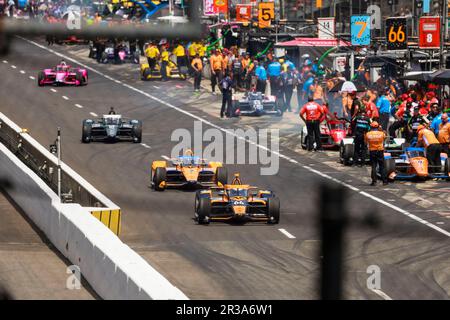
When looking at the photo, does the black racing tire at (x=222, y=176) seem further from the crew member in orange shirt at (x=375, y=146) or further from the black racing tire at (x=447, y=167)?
the black racing tire at (x=447, y=167)

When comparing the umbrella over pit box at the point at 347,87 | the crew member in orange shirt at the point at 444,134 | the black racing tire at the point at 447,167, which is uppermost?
the umbrella over pit box at the point at 347,87

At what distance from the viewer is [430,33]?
32.0 m

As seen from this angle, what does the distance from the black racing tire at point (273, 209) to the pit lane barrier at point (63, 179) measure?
3.03 metres

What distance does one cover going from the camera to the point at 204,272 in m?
15.9

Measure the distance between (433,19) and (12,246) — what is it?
1814 centimetres

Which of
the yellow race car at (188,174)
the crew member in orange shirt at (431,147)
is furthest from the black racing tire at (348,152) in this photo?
the yellow race car at (188,174)

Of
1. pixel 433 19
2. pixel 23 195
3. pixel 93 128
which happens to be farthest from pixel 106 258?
pixel 433 19

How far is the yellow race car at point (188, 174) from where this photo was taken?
24125 mm

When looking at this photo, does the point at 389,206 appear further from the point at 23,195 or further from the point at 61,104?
the point at 61,104

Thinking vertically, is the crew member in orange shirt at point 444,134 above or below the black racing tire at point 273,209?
above

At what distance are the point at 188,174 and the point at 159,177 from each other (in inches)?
27.2

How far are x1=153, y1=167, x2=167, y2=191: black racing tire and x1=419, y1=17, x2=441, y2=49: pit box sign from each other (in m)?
11.1

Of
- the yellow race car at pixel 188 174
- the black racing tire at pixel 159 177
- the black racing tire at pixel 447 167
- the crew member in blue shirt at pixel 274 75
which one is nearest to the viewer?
the black racing tire at pixel 159 177

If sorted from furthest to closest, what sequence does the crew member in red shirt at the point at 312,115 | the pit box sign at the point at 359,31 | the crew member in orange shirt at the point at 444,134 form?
1. the pit box sign at the point at 359,31
2. the crew member in red shirt at the point at 312,115
3. the crew member in orange shirt at the point at 444,134
